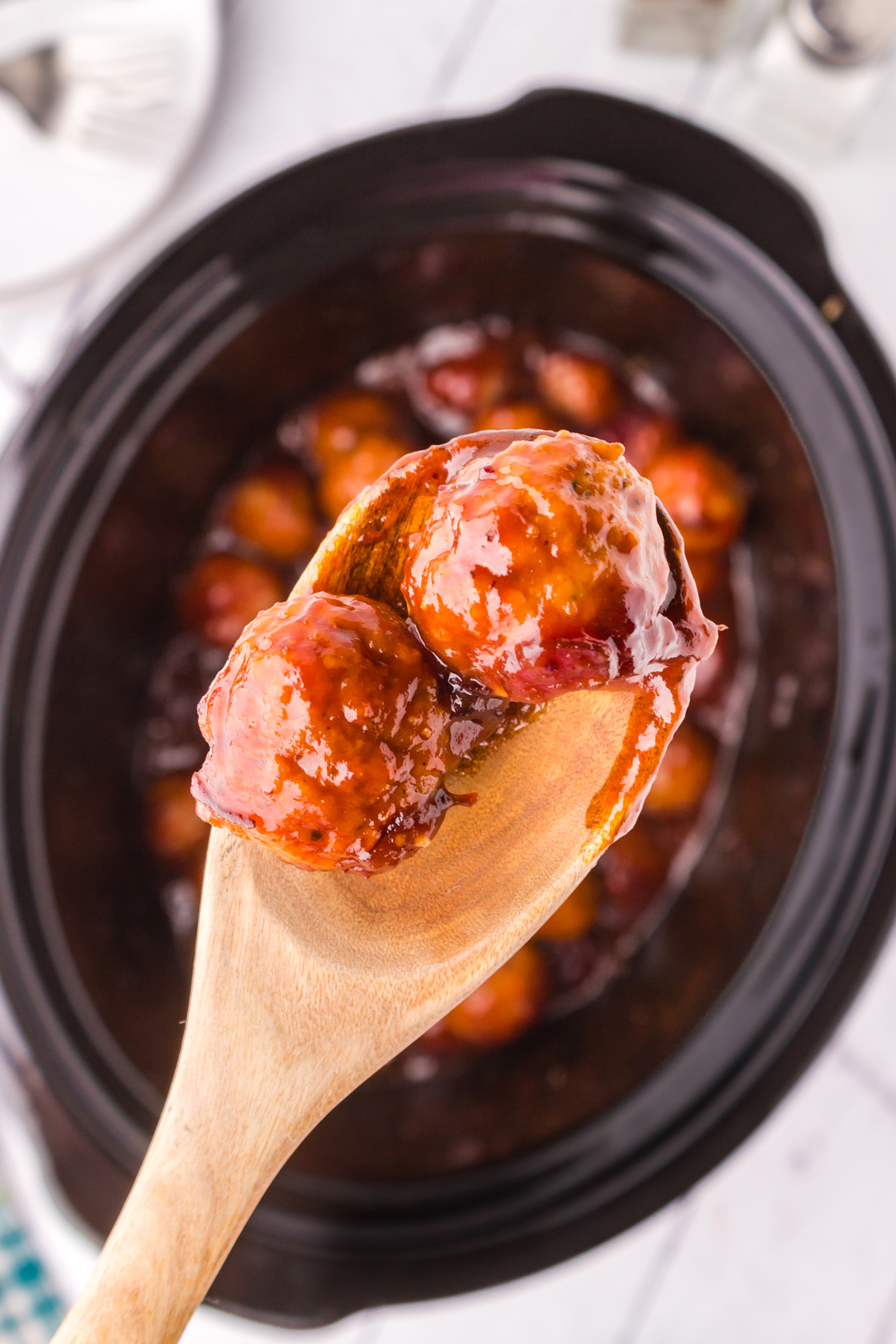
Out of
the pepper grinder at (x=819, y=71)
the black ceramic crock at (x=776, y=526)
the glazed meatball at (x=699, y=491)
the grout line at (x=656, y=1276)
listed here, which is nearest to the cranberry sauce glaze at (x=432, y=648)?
the black ceramic crock at (x=776, y=526)

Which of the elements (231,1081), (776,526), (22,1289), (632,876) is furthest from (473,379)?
(22,1289)

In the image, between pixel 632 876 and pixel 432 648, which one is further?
pixel 632 876

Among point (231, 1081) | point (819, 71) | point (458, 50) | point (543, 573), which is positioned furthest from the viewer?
point (458, 50)

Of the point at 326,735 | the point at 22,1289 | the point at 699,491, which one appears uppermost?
the point at 699,491

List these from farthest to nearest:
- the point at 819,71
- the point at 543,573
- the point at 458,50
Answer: the point at 458,50
the point at 819,71
the point at 543,573

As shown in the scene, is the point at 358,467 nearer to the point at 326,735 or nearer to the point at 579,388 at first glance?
the point at 579,388

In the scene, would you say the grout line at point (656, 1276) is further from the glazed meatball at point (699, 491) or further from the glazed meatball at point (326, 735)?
the glazed meatball at point (326, 735)

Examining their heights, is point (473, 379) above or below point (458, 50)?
below

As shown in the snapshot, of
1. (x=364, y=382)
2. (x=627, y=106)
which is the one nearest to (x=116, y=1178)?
(x=364, y=382)
